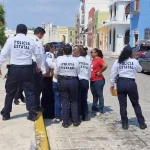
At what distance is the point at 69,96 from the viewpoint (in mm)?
8445

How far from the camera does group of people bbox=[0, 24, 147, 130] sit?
25.8ft

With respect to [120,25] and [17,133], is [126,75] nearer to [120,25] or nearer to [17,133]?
[17,133]

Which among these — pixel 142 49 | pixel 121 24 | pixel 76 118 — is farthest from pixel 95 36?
pixel 76 118

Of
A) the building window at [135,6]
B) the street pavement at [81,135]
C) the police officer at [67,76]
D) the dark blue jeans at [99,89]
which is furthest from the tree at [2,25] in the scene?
the police officer at [67,76]

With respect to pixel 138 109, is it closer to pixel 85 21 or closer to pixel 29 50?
pixel 29 50

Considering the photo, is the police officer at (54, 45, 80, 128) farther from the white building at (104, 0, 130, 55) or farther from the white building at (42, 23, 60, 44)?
the white building at (104, 0, 130, 55)

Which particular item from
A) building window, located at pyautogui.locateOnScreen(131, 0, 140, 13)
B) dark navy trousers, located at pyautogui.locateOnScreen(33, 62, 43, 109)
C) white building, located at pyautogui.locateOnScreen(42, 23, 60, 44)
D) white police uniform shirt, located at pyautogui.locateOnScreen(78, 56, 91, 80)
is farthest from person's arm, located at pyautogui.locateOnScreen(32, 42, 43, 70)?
white building, located at pyautogui.locateOnScreen(42, 23, 60, 44)

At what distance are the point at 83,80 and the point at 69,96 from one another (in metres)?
0.62

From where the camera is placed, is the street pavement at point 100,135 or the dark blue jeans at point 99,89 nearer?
the street pavement at point 100,135

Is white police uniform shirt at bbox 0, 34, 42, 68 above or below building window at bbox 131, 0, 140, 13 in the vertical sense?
below

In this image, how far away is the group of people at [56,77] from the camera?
7855 mm

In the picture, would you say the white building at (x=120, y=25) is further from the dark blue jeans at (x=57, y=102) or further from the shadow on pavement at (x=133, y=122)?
the dark blue jeans at (x=57, y=102)

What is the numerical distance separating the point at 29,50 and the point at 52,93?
149 centimetres

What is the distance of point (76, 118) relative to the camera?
8508 mm
